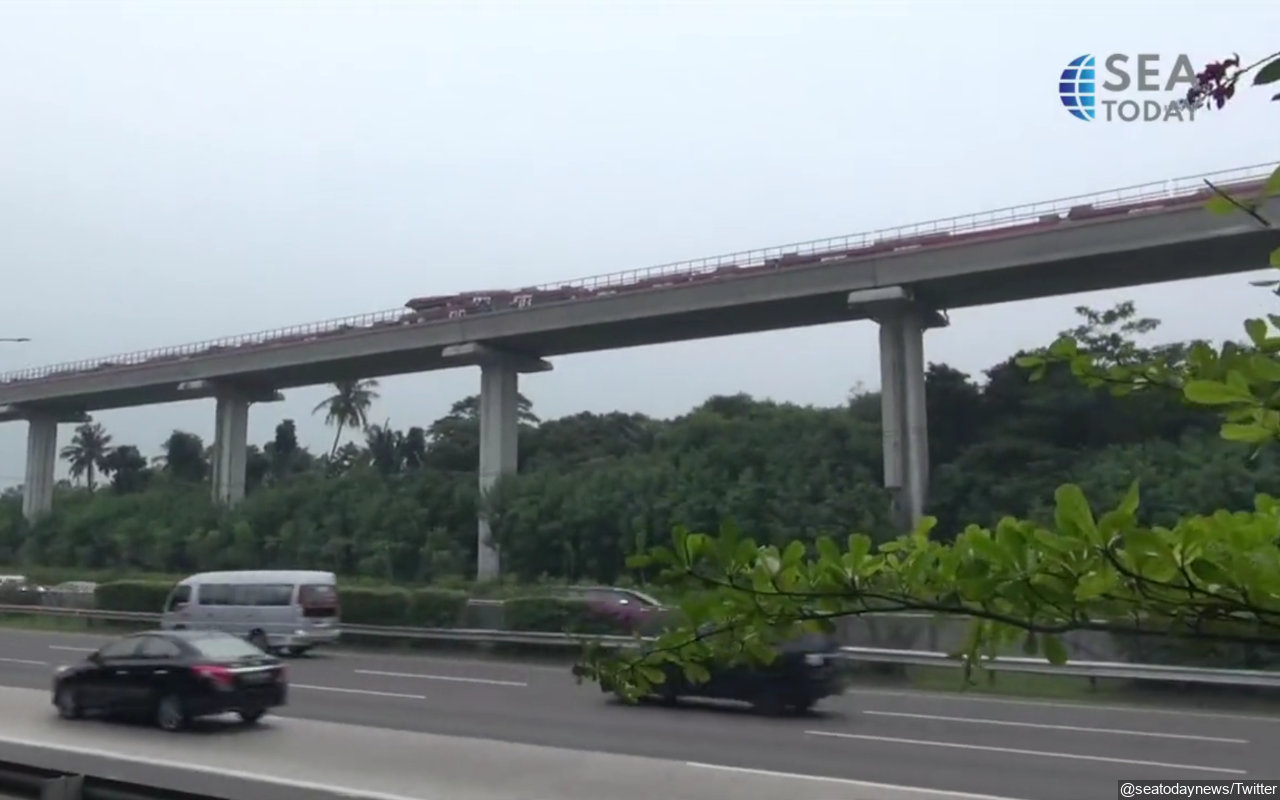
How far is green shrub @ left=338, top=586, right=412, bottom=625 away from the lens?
3048cm

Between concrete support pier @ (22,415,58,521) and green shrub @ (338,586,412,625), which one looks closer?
green shrub @ (338,586,412,625)

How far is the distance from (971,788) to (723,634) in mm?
9978

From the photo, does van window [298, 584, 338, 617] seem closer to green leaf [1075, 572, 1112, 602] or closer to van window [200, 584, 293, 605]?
van window [200, 584, 293, 605]

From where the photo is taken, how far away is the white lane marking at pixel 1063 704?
16677 mm

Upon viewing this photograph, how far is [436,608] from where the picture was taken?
29.9 meters

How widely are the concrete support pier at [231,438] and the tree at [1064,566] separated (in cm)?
5751

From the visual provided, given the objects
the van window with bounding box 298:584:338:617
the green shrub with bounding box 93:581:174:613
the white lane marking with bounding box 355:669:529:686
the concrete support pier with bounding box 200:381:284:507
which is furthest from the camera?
the concrete support pier with bounding box 200:381:284:507

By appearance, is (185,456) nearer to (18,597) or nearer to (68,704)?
(18,597)

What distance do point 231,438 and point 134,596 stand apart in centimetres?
2262

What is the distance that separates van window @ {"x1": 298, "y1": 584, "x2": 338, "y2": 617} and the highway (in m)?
5.86

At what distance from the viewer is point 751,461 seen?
41.0m

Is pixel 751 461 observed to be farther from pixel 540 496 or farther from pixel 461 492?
pixel 461 492

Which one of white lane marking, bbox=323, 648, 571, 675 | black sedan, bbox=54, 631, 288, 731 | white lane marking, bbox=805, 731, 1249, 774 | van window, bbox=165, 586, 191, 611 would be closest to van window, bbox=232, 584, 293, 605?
van window, bbox=165, 586, 191, 611

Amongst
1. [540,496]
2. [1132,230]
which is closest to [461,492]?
[540,496]
